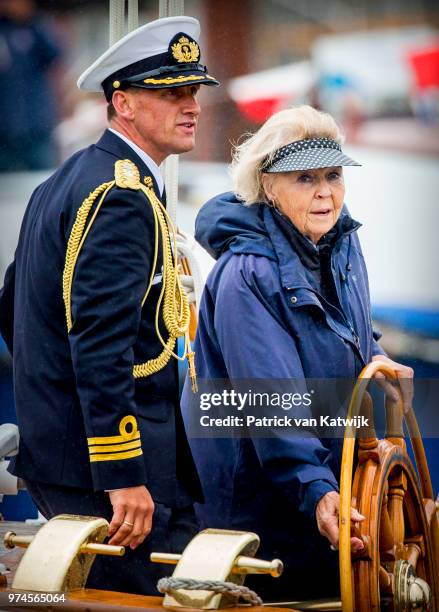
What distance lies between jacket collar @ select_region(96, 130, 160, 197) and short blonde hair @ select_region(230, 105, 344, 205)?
26 cm

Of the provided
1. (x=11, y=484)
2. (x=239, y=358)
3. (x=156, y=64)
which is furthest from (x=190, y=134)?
(x=11, y=484)

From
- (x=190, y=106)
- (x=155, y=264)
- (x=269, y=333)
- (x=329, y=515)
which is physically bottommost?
(x=329, y=515)

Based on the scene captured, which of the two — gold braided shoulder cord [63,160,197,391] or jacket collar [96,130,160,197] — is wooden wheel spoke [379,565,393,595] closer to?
gold braided shoulder cord [63,160,197,391]

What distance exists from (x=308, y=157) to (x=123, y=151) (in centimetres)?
33

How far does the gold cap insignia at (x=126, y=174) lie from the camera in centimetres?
197

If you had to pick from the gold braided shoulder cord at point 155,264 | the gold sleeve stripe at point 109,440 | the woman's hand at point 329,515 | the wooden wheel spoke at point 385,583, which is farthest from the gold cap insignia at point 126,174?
the wooden wheel spoke at point 385,583

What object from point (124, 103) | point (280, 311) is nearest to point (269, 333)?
point (280, 311)

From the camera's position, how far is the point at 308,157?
217 centimetres

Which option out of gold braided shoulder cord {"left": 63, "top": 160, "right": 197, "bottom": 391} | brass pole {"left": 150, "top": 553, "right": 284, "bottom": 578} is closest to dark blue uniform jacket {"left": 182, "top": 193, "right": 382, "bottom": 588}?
gold braided shoulder cord {"left": 63, "top": 160, "right": 197, "bottom": 391}

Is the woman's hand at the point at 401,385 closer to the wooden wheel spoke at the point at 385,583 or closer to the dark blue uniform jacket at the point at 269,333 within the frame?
the dark blue uniform jacket at the point at 269,333

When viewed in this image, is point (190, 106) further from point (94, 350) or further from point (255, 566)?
point (255, 566)

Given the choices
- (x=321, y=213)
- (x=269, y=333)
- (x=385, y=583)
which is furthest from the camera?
(x=321, y=213)

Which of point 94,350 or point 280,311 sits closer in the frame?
point 94,350

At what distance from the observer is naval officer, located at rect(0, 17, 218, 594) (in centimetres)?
190
